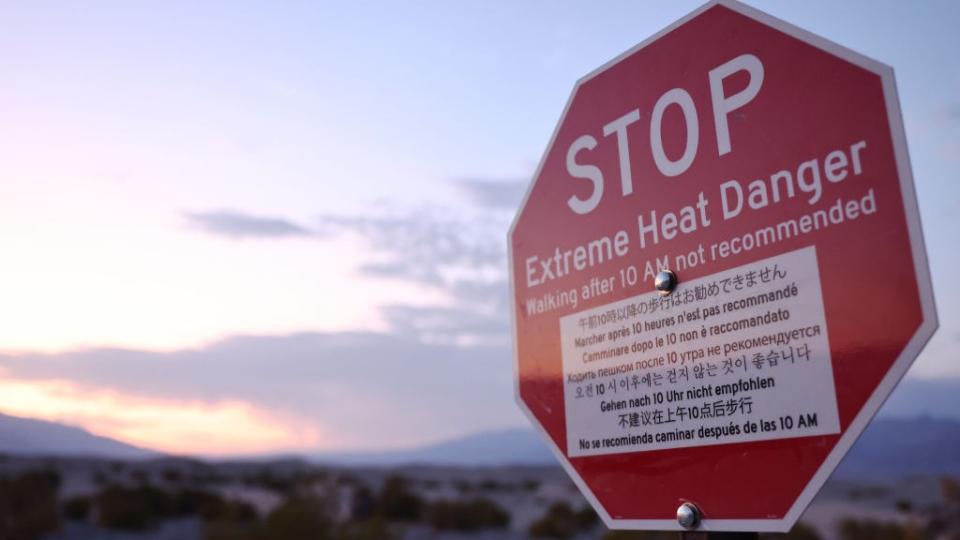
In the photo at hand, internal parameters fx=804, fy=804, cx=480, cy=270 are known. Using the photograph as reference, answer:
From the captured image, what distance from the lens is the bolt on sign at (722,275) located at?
5.33 feet

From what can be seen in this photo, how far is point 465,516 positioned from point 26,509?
388 inches

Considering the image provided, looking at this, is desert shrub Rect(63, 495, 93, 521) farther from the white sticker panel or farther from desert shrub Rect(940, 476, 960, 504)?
the white sticker panel

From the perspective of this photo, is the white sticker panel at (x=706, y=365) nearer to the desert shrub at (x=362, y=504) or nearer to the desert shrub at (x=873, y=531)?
the desert shrub at (x=873, y=531)

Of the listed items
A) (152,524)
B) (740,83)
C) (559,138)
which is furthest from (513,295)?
(152,524)

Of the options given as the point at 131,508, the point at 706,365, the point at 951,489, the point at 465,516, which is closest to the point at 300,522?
the point at 131,508

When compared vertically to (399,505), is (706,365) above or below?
above

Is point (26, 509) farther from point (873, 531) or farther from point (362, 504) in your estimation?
point (873, 531)

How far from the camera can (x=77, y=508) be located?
61.5 feet

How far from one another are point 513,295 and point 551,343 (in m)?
0.28

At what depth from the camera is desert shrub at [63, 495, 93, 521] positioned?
723 inches

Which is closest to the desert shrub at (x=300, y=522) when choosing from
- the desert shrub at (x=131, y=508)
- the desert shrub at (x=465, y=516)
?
the desert shrub at (x=131, y=508)

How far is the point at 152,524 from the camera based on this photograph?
1858 cm

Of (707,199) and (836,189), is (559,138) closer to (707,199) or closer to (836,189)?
(707,199)

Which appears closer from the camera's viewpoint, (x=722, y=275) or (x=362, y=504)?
(x=722, y=275)
